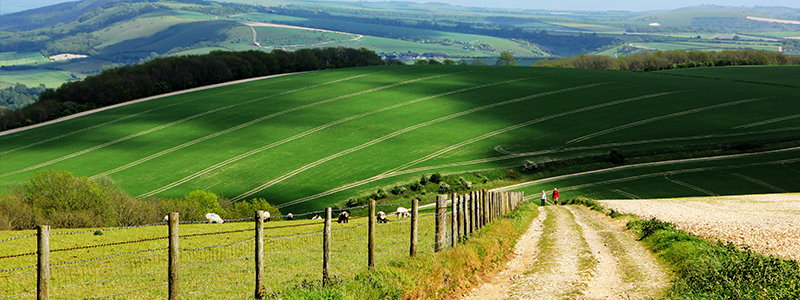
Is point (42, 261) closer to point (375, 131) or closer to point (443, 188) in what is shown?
point (443, 188)

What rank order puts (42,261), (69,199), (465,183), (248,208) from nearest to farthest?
(42,261), (69,199), (248,208), (465,183)

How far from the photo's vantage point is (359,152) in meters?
105

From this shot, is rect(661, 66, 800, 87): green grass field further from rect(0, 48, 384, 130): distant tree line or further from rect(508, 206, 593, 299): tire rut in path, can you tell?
rect(508, 206, 593, 299): tire rut in path

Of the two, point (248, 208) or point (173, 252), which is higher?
point (173, 252)

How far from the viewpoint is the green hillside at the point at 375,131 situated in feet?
317

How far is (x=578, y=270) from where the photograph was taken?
24.0 meters

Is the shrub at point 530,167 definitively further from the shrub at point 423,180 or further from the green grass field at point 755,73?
the green grass field at point 755,73

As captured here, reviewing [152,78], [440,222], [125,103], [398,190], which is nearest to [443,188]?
[398,190]

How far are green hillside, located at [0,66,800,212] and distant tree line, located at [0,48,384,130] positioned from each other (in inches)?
376

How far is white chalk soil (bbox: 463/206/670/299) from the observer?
20.5 metres

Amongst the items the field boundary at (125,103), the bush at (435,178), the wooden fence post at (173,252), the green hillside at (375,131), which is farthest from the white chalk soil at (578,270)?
the field boundary at (125,103)

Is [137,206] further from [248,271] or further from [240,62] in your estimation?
[240,62]

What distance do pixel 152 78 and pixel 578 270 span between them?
515 feet

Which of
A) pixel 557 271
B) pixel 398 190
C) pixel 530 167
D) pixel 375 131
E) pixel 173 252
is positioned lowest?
pixel 398 190
